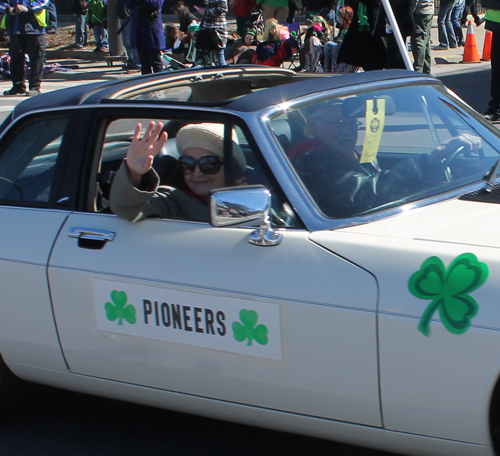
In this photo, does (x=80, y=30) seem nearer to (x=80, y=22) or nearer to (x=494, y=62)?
(x=80, y=22)

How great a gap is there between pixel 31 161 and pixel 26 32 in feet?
32.2

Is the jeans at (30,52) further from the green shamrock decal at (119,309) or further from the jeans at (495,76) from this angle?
the green shamrock decal at (119,309)

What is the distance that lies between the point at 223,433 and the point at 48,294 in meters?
1.00

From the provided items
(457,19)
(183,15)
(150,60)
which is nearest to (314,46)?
(150,60)

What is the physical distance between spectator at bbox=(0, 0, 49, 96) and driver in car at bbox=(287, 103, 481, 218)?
10496mm

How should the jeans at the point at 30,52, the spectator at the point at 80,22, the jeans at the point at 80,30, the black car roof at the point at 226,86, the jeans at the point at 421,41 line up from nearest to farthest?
the black car roof at the point at 226,86
the jeans at the point at 421,41
the jeans at the point at 30,52
the spectator at the point at 80,22
the jeans at the point at 80,30

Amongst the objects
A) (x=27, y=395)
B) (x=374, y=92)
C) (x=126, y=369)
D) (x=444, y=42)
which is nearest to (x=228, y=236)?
(x=126, y=369)

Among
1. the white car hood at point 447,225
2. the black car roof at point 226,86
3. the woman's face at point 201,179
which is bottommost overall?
the white car hood at point 447,225

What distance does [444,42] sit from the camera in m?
16.8

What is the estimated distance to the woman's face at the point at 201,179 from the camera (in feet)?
9.98

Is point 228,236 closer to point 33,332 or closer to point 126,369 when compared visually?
point 126,369

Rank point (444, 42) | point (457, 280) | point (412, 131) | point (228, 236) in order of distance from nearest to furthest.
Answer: point (457, 280), point (228, 236), point (412, 131), point (444, 42)

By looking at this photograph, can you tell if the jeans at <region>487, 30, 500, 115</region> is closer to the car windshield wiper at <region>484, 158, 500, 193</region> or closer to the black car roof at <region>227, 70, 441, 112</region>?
the black car roof at <region>227, 70, 441, 112</region>

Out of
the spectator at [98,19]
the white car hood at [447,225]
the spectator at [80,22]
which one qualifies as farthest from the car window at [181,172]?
the spectator at [80,22]
